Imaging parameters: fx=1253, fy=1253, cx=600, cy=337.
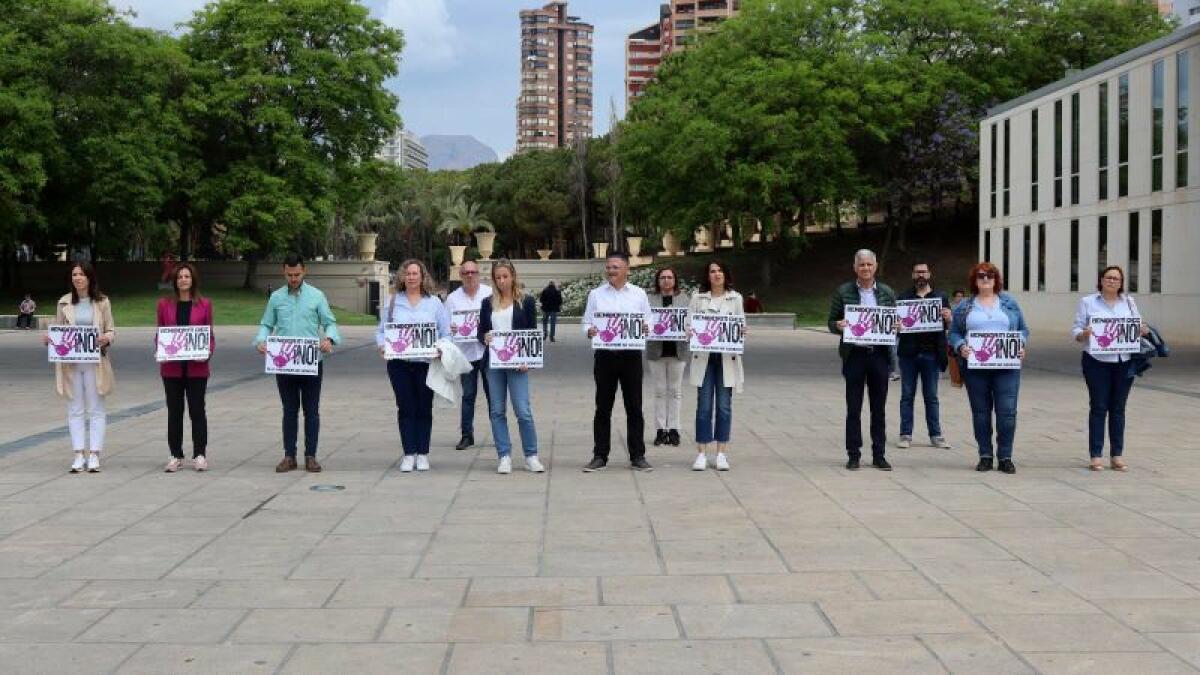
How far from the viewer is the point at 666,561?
7.10m

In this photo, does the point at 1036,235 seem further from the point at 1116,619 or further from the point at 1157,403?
the point at 1116,619

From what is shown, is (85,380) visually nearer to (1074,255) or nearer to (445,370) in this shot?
(445,370)

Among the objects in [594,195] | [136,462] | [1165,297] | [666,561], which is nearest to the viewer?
[666,561]

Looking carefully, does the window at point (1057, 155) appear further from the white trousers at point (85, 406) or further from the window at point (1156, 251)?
the white trousers at point (85, 406)

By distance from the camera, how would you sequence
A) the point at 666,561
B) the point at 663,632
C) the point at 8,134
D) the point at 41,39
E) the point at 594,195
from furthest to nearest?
the point at 594,195 < the point at 41,39 < the point at 8,134 < the point at 666,561 < the point at 663,632

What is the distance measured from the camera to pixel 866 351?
10789 millimetres

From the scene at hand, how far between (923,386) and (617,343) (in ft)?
12.3

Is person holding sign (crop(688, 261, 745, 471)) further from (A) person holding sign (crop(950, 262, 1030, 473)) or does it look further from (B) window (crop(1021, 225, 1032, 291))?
(B) window (crop(1021, 225, 1032, 291))

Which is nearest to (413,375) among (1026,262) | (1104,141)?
(1104,141)

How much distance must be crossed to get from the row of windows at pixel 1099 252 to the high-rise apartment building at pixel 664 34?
307 feet

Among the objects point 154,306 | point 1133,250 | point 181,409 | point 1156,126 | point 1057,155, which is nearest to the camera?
point 181,409

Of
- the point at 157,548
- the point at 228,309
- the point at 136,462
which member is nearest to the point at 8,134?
the point at 228,309

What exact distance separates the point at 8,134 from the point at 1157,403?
143 ft

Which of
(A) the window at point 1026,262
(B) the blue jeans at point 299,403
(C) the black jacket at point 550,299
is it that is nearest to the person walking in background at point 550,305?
(C) the black jacket at point 550,299
